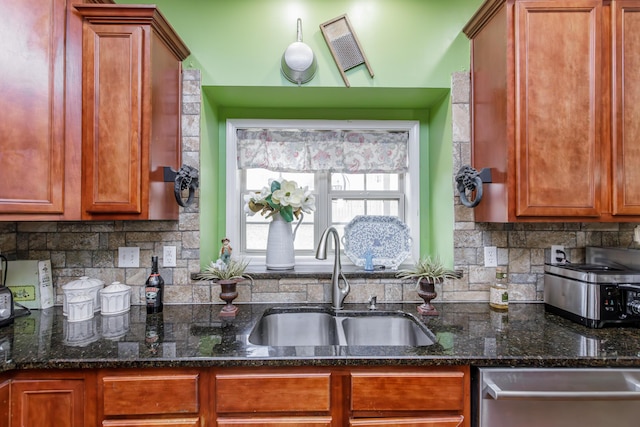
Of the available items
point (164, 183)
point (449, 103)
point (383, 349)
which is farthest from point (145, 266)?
point (449, 103)

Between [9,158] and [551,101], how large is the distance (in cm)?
219

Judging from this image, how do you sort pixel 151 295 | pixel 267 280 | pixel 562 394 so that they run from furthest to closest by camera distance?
1. pixel 267 280
2. pixel 151 295
3. pixel 562 394

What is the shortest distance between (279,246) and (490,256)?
1.14m

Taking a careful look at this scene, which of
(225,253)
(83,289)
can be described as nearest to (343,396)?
(225,253)

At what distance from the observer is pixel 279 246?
1890 millimetres

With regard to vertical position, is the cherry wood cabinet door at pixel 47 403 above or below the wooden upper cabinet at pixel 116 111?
below

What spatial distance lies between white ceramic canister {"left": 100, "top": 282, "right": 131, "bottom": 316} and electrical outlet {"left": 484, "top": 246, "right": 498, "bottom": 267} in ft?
6.00

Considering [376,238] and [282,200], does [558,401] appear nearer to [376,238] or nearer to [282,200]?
[376,238]

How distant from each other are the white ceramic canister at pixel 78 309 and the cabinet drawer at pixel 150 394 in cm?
51

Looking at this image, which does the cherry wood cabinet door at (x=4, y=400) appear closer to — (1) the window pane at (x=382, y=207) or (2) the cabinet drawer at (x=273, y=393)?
(2) the cabinet drawer at (x=273, y=393)

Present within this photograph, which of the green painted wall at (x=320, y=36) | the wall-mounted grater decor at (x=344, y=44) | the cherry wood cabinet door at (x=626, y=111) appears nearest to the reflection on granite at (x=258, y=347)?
the cherry wood cabinet door at (x=626, y=111)

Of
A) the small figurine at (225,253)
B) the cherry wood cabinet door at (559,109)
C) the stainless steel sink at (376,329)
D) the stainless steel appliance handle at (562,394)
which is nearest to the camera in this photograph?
the stainless steel appliance handle at (562,394)

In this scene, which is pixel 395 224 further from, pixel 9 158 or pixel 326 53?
pixel 9 158

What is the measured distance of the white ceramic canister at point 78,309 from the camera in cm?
148
